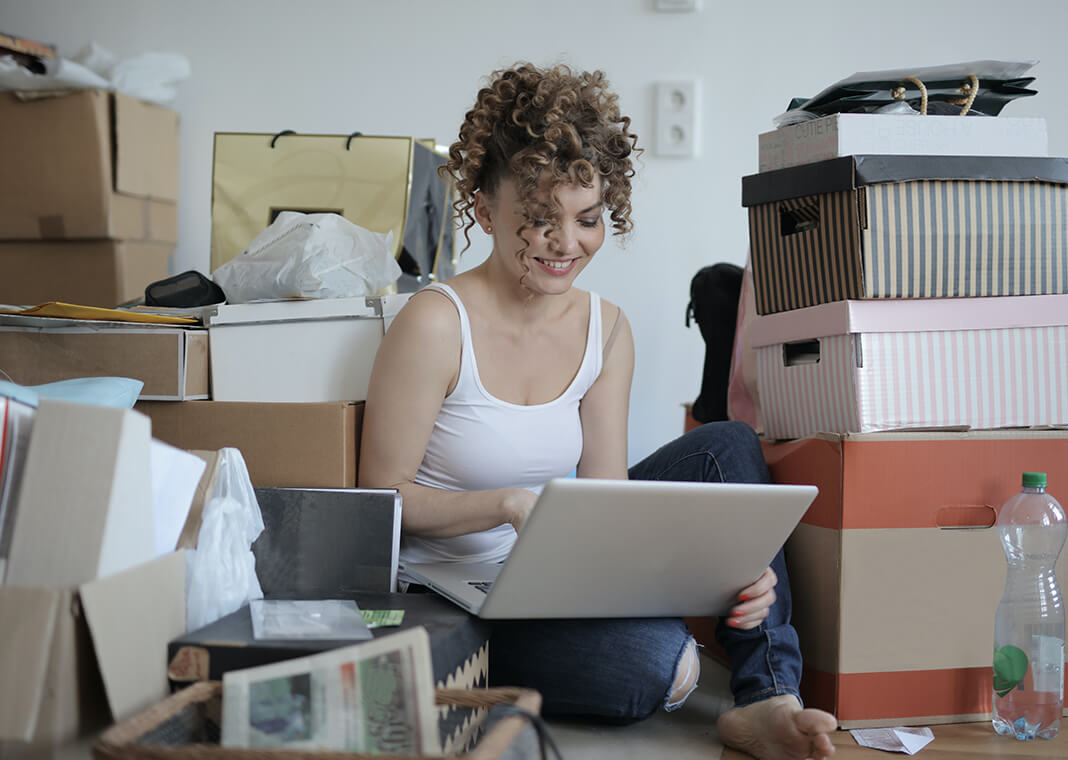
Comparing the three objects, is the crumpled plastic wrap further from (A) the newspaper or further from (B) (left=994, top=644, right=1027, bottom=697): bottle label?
(B) (left=994, top=644, right=1027, bottom=697): bottle label

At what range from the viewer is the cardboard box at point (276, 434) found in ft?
3.96

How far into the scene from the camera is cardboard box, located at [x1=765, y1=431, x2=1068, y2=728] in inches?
45.4

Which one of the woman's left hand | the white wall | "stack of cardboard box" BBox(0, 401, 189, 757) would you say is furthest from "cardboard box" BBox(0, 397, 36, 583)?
the white wall

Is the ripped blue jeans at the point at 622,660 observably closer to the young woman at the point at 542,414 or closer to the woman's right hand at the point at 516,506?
the young woman at the point at 542,414

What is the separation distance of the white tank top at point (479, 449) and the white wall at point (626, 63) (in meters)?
0.89

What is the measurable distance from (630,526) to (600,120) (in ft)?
1.80

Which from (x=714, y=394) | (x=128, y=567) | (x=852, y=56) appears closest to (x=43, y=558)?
(x=128, y=567)

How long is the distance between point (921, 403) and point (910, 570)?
207 millimetres

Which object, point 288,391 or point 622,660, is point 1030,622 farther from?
point 288,391

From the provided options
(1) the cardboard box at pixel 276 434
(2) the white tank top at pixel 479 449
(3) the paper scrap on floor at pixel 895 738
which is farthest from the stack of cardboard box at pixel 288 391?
(3) the paper scrap on floor at pixel 895 738

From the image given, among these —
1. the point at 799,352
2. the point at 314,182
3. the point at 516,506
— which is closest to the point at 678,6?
the point at 314,182

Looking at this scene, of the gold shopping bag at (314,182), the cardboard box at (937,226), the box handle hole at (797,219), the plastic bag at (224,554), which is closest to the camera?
the plastic bag at (224,554)

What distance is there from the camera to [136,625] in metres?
0.79

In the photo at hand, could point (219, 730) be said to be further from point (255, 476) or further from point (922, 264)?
point (922, 264)
